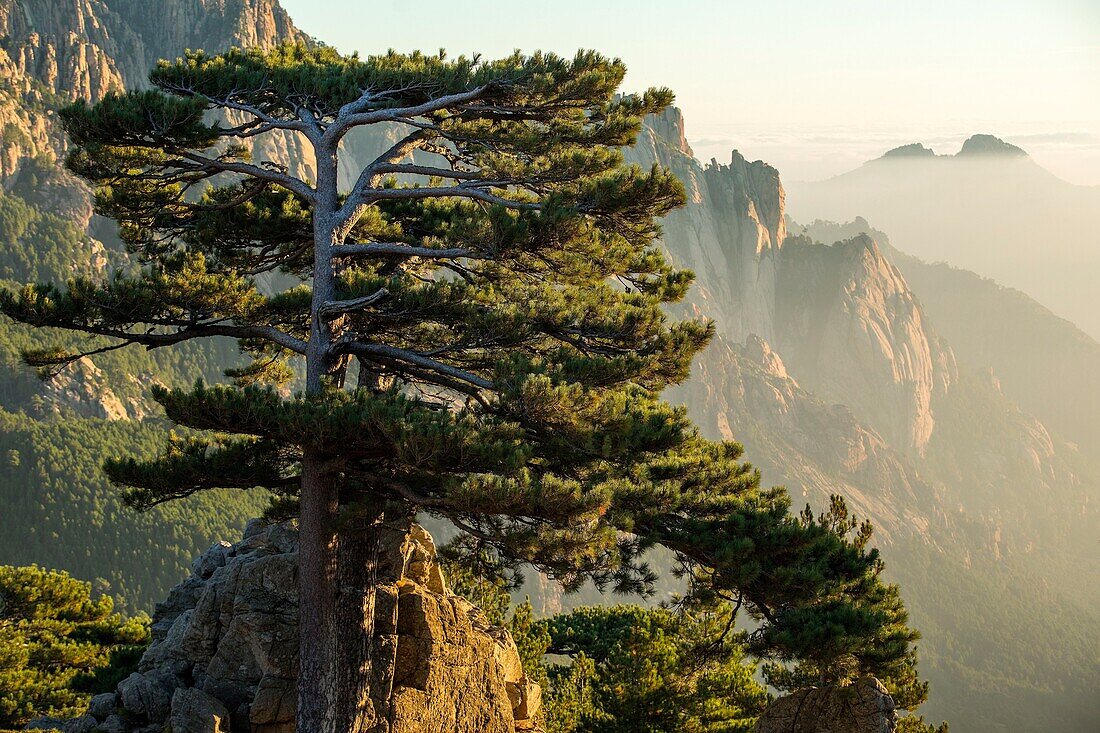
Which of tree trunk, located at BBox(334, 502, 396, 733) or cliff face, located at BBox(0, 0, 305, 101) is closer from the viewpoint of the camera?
tree trunk, located at BBox(334, 502, 396, 733)

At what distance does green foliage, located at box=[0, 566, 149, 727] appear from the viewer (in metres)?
19.6

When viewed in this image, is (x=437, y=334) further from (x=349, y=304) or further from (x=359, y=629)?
(x=359, y=629)

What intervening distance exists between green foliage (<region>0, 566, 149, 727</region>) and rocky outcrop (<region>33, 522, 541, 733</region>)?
6057mm

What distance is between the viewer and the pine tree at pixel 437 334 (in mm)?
11633

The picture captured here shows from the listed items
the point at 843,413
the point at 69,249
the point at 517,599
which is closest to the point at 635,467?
the point at 517,599

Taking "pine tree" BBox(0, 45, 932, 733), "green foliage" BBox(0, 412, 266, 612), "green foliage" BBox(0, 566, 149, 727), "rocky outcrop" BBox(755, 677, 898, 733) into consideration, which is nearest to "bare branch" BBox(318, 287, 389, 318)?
"pine tree" BBox(0, 45, 932, 733)

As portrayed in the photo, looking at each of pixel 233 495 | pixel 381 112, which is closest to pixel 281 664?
pixel 381 112

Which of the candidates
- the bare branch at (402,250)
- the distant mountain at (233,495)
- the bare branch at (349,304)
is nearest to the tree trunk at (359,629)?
the bare branch at (349,304)

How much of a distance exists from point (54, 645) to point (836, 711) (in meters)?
16.2

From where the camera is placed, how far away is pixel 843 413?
583 feet

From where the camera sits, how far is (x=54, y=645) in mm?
21875

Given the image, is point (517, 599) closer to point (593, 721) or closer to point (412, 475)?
point (593, 721)

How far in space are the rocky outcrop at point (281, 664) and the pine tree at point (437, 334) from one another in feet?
2.19

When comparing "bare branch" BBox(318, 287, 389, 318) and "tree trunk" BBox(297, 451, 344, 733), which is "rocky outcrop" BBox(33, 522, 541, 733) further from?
"bare branch" BBox(318, 287, 389, 318)
